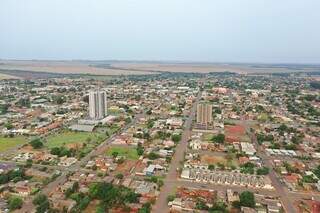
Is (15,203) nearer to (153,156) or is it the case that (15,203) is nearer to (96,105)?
(153,156)

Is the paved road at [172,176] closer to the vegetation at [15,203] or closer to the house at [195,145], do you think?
the house at [195,145]

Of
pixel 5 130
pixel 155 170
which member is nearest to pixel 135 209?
pixel 155 170

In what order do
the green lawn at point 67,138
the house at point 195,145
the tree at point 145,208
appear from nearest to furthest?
1. the tree at point 145,208
2. the house at point 195,145
3. the green lawn at point 67,138

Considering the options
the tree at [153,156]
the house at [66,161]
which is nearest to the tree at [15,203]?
the house at [66,161]

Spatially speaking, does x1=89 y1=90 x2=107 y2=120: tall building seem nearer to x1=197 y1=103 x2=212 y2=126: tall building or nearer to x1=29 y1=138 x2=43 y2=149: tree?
x1=29 y1=138 x2=43 y2=149: tree

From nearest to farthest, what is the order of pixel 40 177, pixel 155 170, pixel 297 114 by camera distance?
1. pixel 40 177
2. pixel 155 170
3. pixel 297 114

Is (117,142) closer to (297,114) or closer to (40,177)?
(40,177)

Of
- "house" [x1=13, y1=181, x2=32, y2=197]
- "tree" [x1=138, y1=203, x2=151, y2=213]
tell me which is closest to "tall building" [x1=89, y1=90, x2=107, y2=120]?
"house" [x1=13, y1=181, x2=32, y2=197]
